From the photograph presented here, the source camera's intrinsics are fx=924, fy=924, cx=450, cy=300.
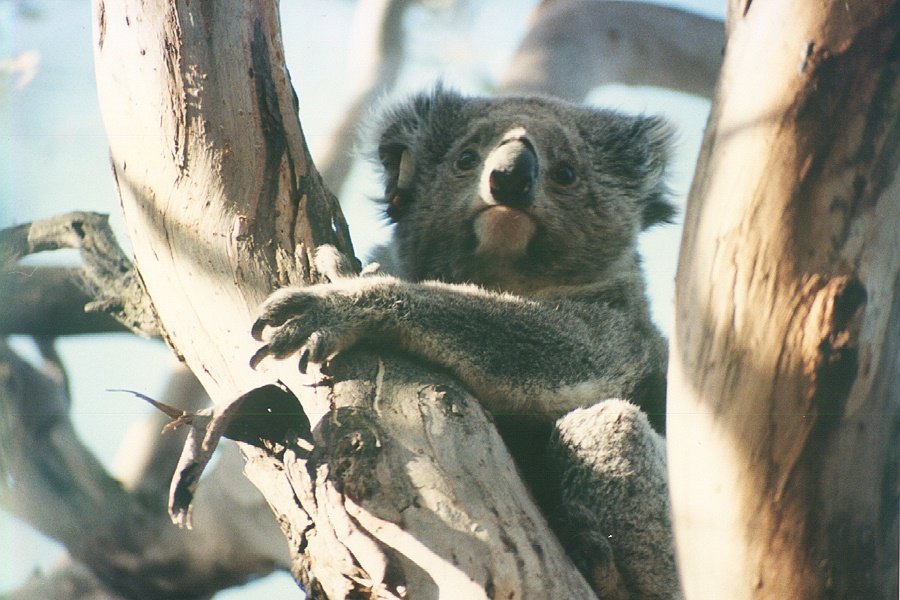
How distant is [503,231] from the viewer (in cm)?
351

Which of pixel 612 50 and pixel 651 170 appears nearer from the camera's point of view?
pixel 651 170

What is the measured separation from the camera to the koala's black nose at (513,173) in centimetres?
333

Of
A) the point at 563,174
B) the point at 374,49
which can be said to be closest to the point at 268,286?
the point at 563,174

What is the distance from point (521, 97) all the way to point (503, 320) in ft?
4.76

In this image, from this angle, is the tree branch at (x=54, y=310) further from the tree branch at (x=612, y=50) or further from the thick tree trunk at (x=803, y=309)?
the thick tree trunk at (x=803, y=309)

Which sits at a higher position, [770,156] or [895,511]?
[770,156]

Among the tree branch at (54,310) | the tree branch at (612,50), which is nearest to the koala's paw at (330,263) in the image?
the tree branch at (54,310)

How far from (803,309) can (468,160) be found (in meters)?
2.38

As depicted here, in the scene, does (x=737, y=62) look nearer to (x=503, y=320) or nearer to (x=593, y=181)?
(x=503, y=320)

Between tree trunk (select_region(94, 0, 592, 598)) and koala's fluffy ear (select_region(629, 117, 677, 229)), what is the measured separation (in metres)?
1.64

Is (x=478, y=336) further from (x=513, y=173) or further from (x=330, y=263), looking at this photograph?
(x=513, y=173)

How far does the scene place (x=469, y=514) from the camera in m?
1.97

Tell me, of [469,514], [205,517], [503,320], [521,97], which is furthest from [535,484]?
[205,517]

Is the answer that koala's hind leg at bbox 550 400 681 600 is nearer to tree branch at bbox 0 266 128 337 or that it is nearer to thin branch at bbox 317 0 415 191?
tree branch at bbox 0 266 128 337
